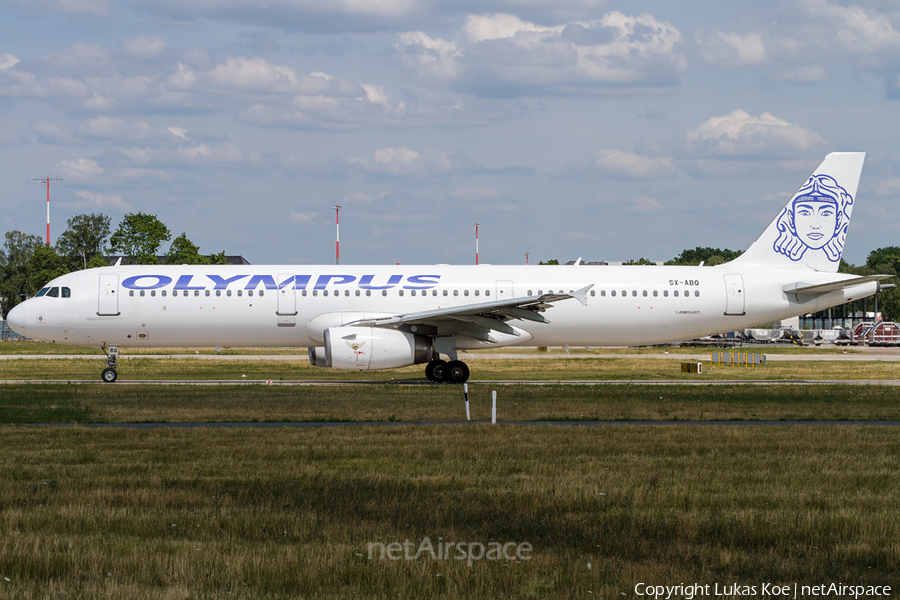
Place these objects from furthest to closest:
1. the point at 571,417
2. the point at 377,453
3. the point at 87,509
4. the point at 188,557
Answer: the point at 571,417, the point at 377,453, the point at 87,509, the point at 188,557

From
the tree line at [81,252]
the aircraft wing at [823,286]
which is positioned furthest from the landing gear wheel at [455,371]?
the tree line at [81,252]

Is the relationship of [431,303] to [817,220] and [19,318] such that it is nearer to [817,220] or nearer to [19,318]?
[19,318]

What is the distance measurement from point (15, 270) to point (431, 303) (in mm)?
108181

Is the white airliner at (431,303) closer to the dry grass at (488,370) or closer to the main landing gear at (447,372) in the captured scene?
the main landing gear at (447,372)

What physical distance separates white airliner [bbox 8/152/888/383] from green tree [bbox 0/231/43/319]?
92.2m

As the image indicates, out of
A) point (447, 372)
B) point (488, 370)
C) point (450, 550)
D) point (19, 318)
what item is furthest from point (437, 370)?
point (450, 550)

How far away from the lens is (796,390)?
2658cm

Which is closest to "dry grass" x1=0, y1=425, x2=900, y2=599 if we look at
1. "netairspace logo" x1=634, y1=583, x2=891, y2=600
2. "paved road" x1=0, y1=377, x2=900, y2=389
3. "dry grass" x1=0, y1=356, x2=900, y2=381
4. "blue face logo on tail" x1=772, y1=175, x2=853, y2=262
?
"netairspace logo" x1=634, y1=583, x2=891, y2=600

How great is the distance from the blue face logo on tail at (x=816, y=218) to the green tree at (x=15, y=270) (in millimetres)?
102859

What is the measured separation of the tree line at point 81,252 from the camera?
88.6 metres

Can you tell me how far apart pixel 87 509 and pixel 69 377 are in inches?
1021

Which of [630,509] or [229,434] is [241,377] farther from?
[630,509]

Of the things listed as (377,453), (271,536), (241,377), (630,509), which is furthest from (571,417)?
(241,377)

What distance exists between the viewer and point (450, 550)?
8266 mm
